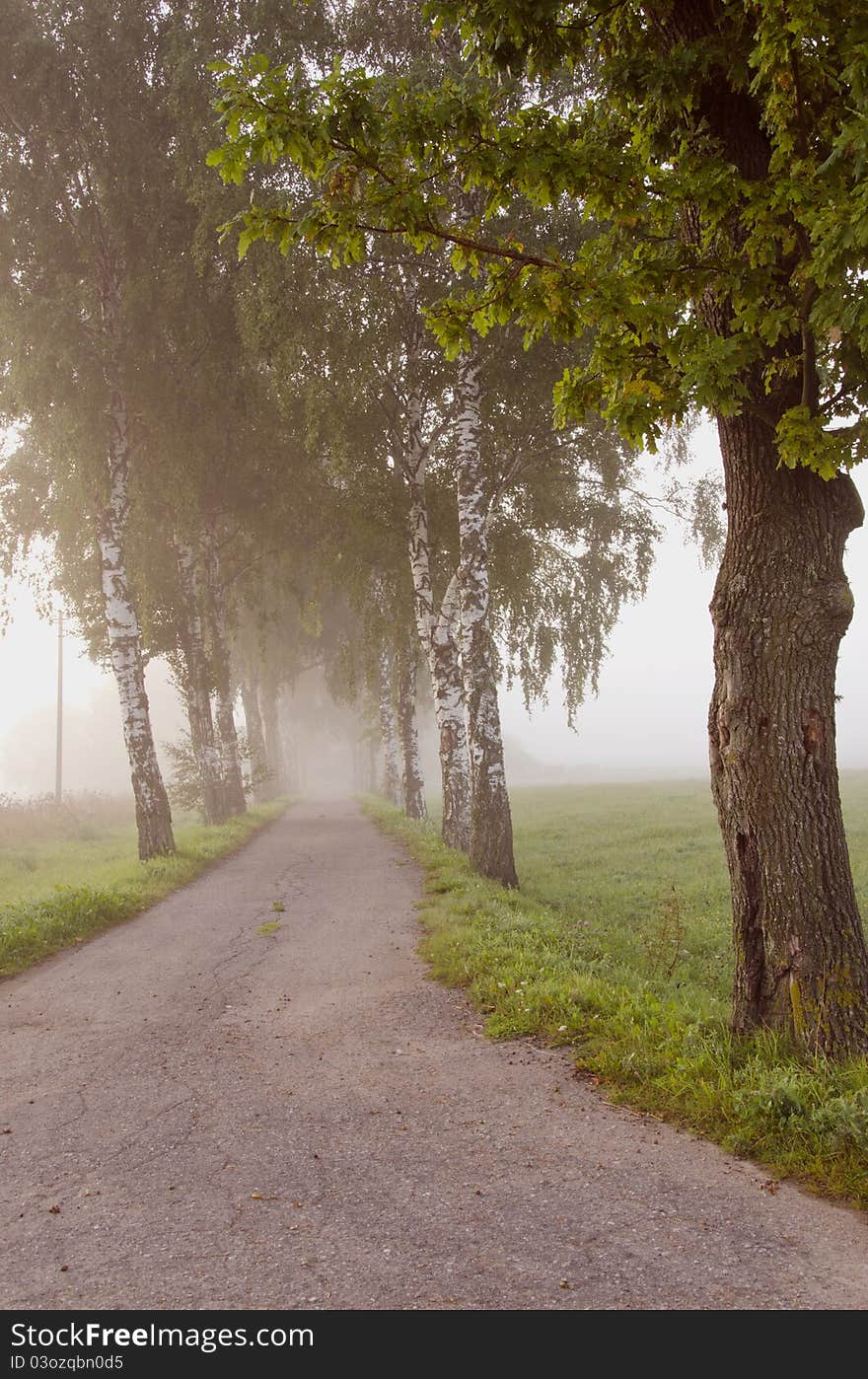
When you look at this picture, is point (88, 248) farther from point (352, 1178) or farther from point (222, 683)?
point (352, 1178)

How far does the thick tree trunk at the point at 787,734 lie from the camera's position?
4.98 m

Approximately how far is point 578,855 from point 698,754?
9500 cm

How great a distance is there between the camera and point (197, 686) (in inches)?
891

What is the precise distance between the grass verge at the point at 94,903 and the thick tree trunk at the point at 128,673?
65 centimetres

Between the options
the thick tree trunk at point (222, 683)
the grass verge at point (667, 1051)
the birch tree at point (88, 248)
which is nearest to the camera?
the grass verge at point (667, 1051)

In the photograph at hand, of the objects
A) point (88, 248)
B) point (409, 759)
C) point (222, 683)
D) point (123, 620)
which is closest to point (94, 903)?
point (123, 620)

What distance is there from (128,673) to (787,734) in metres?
13.4

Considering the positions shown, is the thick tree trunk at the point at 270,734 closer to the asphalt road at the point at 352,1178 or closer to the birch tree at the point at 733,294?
the asphalt road at the point at 352,1178

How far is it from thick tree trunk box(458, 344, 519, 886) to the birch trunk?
8.75ft

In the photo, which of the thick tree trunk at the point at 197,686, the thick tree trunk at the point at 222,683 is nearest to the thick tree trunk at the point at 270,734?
the thick tree trunk at the point at 222,683

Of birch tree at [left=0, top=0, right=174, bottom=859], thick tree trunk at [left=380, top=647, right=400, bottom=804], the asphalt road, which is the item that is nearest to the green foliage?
the asphalt road

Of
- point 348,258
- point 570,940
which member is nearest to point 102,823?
point 570,940

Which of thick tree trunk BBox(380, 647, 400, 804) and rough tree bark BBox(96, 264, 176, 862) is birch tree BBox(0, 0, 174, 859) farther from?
thick tree trunk BBox(380, 647, 400, 804)
